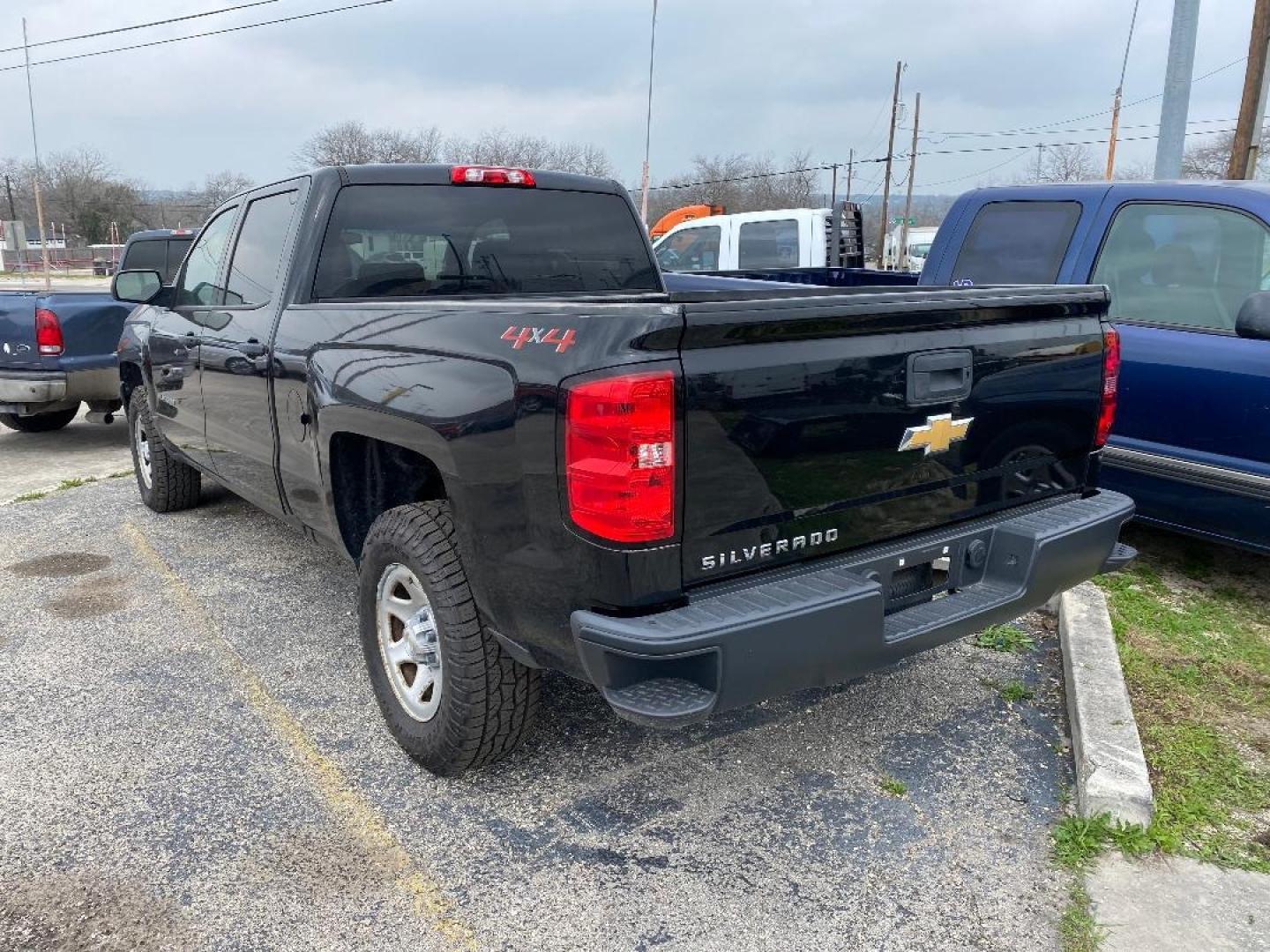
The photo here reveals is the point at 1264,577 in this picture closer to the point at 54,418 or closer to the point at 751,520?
the point at 751,520

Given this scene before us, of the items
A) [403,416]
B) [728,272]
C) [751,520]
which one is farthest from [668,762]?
[728,272]

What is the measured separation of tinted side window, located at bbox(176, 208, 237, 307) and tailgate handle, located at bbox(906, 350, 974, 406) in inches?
132

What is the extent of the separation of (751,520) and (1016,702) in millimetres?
1815

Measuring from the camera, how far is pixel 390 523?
306 cm

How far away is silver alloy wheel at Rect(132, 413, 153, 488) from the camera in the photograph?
614 cm

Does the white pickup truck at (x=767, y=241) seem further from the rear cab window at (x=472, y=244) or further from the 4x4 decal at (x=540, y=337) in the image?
the 4x4 decal at (x=540, y=337)

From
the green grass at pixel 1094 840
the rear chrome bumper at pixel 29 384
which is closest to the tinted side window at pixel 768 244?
the rear chrome bumper at pixel 29 384

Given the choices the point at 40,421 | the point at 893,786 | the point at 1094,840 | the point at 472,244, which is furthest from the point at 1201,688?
the point at 40,421

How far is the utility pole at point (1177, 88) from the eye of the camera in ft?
29.8

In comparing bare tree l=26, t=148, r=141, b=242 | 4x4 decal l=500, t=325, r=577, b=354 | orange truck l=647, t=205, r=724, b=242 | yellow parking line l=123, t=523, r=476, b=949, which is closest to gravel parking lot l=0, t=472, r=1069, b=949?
yellow parking line l=123, t=523, r=476, b=949

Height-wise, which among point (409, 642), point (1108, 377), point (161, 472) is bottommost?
point (161, 472)

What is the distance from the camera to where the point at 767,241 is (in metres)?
11.5

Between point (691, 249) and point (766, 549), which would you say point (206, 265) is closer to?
point (766, 549)

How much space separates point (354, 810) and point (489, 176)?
2.55 metres
